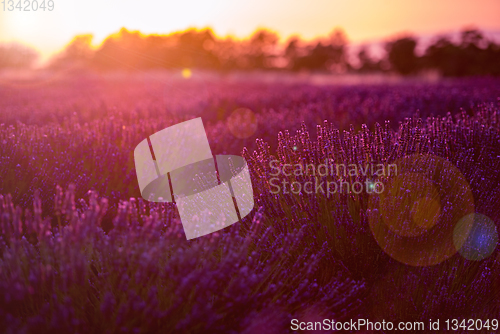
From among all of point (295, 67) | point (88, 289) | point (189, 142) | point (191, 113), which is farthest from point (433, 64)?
point (88, 289)

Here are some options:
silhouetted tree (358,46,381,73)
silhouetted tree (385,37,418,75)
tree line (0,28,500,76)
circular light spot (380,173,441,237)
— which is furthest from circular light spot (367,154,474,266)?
silhouetted tree (358,46,381,73)

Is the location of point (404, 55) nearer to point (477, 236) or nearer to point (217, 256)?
point (477, 236)

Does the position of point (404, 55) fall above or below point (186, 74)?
above

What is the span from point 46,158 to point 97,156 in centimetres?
37

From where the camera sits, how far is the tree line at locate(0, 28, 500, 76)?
20625mm

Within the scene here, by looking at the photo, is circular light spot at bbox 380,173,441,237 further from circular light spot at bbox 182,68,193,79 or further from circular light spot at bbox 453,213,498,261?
circular light spot at bbox 182,68,193,79

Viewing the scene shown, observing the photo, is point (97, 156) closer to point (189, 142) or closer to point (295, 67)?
point (189, 142)
